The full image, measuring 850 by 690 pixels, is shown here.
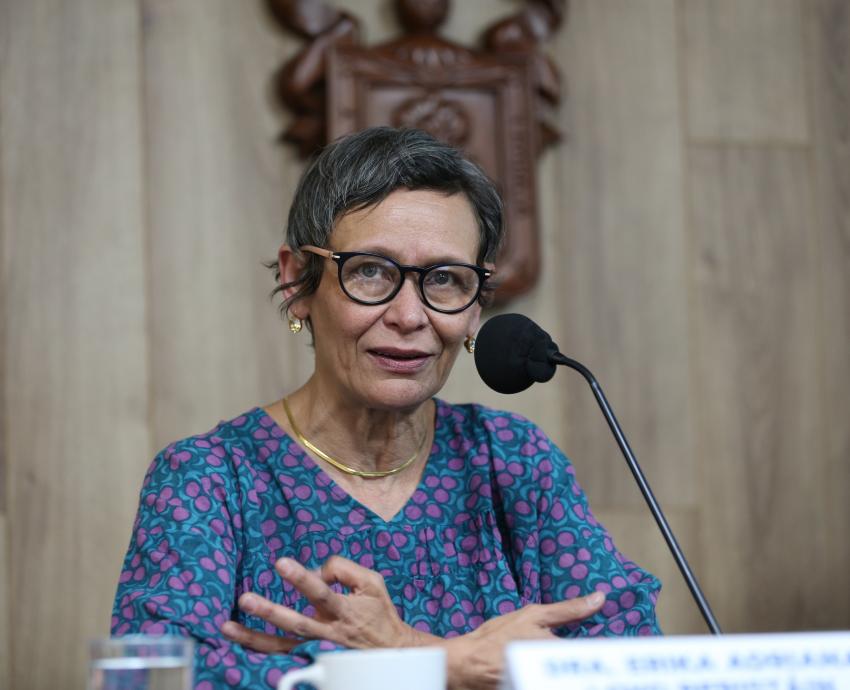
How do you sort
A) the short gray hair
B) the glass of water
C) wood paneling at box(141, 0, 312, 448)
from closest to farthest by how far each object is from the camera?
the glass of water, the short gray hair, wood paneling at box(141, 0, 312, 448)

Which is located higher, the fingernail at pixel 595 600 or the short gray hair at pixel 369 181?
the short gray hair at pixel 369 181

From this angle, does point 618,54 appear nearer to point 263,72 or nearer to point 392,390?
point 263,72

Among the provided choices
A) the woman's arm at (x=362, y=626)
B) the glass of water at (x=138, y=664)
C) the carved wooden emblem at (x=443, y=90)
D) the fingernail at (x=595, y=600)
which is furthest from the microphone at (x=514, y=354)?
the carved wooden emblem at (x=443, y=90)

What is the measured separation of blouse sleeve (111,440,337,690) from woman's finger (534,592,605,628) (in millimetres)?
244

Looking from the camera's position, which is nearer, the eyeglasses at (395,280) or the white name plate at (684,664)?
the white name plate at (684,664)

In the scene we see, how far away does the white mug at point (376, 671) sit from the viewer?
816mm

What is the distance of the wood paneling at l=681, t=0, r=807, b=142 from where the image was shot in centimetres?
277

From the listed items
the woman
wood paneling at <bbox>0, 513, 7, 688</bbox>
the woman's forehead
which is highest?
the woman's forehead

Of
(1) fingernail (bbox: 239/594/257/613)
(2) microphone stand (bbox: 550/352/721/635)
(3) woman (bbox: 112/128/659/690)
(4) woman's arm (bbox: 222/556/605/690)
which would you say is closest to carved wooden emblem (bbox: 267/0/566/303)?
(3) woman (bbox: 112/128/659/690)

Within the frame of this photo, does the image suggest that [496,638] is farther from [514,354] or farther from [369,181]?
[369,181]

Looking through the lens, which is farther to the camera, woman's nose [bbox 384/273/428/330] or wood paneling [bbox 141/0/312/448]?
wood paneling [bbox 141/0/312/448]

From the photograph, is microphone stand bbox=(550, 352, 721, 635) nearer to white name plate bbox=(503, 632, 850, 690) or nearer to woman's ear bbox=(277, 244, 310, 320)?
white name plate bbox=(503, 632, 850, 690)

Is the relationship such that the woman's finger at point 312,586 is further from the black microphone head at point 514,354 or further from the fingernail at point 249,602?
the black microphone head at point 514,354

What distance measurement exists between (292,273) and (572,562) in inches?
21.9
